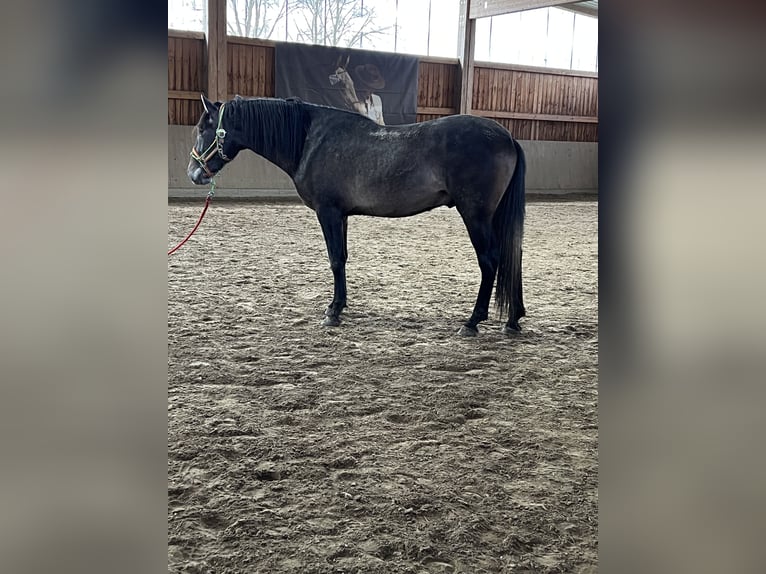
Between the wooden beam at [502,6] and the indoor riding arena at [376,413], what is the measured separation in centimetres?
591

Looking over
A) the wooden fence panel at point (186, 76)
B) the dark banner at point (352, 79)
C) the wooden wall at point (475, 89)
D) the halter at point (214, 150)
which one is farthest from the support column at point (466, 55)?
the halter at point (214, 150)

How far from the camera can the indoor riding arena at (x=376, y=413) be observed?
5.82 feet

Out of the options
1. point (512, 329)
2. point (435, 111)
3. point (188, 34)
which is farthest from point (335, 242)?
point (435, 111)

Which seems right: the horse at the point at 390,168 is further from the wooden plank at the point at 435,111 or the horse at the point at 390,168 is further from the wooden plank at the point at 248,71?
the wooden plank at the point at 435,111

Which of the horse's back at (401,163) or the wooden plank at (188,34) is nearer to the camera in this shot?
the horse's back at (401,163)

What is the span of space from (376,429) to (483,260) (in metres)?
1.71

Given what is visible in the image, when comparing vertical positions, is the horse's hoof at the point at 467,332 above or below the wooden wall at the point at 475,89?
below

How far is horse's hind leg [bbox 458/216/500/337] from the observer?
13.2 ft

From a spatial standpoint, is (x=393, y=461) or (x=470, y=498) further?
(x=393, y=461)

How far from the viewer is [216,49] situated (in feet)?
35.1
